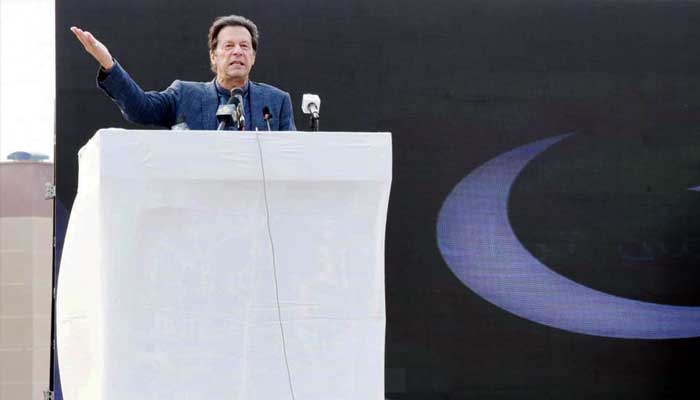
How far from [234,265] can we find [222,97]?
1.70 feet

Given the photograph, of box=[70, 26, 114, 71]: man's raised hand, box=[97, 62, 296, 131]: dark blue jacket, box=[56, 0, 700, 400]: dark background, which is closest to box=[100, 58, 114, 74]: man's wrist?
box=[70, 26, 114, 71]: man's raised hand

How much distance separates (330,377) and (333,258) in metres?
0.25

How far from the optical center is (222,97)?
263 cm

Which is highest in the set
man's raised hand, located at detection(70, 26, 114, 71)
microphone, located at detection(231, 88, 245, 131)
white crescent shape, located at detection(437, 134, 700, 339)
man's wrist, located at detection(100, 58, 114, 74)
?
man's raised hand, located at detection(70, 26, 114, 71)

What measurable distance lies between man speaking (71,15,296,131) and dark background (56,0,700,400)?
2248mm

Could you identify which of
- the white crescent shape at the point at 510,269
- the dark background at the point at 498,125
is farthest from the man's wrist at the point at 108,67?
the white crescent shape at the point at 510,269

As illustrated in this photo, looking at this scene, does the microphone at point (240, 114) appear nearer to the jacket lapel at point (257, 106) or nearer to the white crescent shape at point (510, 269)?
the jacket lapel at point (257, 106)

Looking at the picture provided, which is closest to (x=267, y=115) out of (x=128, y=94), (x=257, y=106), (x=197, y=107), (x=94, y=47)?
(x=257, y=106)

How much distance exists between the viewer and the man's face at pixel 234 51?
257cm

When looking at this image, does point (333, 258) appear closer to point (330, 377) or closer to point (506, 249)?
point (330, 377)

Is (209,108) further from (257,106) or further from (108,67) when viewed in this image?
(108,67)

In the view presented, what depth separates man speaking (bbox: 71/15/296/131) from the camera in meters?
2.57

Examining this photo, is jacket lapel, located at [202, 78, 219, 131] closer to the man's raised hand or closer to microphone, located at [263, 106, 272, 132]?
microphone, located at [263, 106, 272, 132]

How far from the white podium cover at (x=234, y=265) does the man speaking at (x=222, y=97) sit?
0.31 m
